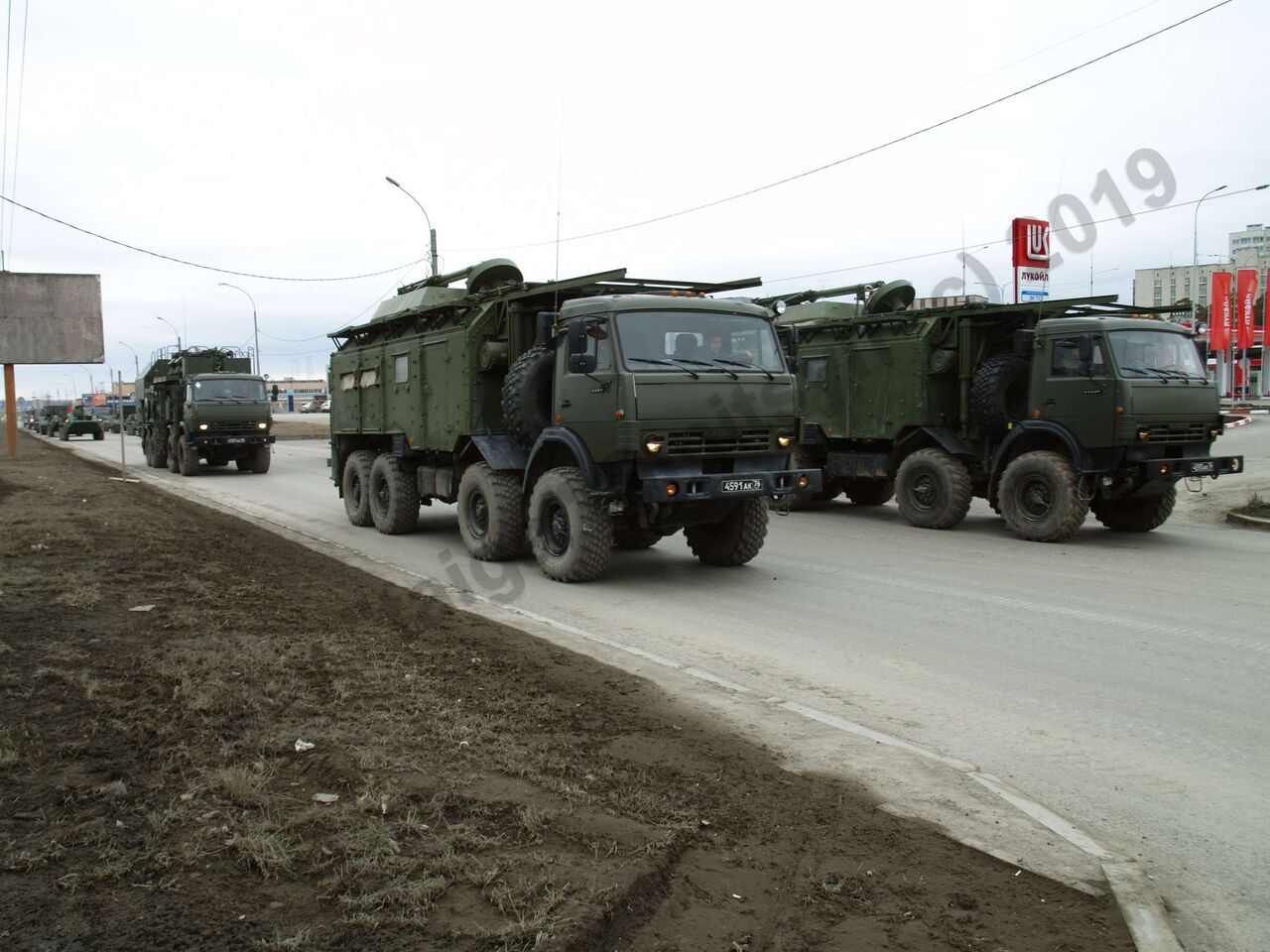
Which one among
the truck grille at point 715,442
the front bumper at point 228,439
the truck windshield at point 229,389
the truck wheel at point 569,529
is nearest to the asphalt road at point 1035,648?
the truck wheel at point 569,529

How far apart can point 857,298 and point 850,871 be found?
14.8 metres

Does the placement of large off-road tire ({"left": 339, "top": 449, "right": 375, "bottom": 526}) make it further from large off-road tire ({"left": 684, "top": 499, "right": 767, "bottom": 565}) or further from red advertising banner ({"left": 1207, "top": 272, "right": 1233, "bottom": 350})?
red advertising banner ({"left": 1207, "top": 272, "right": 1233, "bottom": 350})

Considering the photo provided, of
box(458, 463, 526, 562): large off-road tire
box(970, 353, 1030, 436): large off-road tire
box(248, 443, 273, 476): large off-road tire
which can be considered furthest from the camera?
box(248, 443, 273, 476): large off-road tire

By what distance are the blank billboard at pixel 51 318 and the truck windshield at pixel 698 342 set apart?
31.0 meters

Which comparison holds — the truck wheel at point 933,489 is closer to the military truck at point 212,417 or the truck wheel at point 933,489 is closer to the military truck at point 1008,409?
the military truck at point 1008,409

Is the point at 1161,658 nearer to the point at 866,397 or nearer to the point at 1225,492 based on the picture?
the point at 866,397

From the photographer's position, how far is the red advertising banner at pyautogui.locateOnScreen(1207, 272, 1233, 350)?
36.5 m

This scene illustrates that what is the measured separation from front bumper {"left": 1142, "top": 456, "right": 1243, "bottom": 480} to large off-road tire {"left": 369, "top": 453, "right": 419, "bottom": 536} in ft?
29.3

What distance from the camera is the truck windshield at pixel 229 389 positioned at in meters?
26.4

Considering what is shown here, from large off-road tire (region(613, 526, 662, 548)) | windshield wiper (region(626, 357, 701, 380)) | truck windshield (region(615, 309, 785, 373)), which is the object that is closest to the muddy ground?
windshield wiper (region(626, 357, 701, 380))

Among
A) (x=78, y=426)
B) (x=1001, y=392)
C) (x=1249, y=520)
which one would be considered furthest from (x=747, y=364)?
(x=78, y=426)

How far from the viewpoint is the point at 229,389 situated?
2675 centimetres

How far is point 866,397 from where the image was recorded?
15.5m

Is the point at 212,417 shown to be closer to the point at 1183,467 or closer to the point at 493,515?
the point at 493,515
